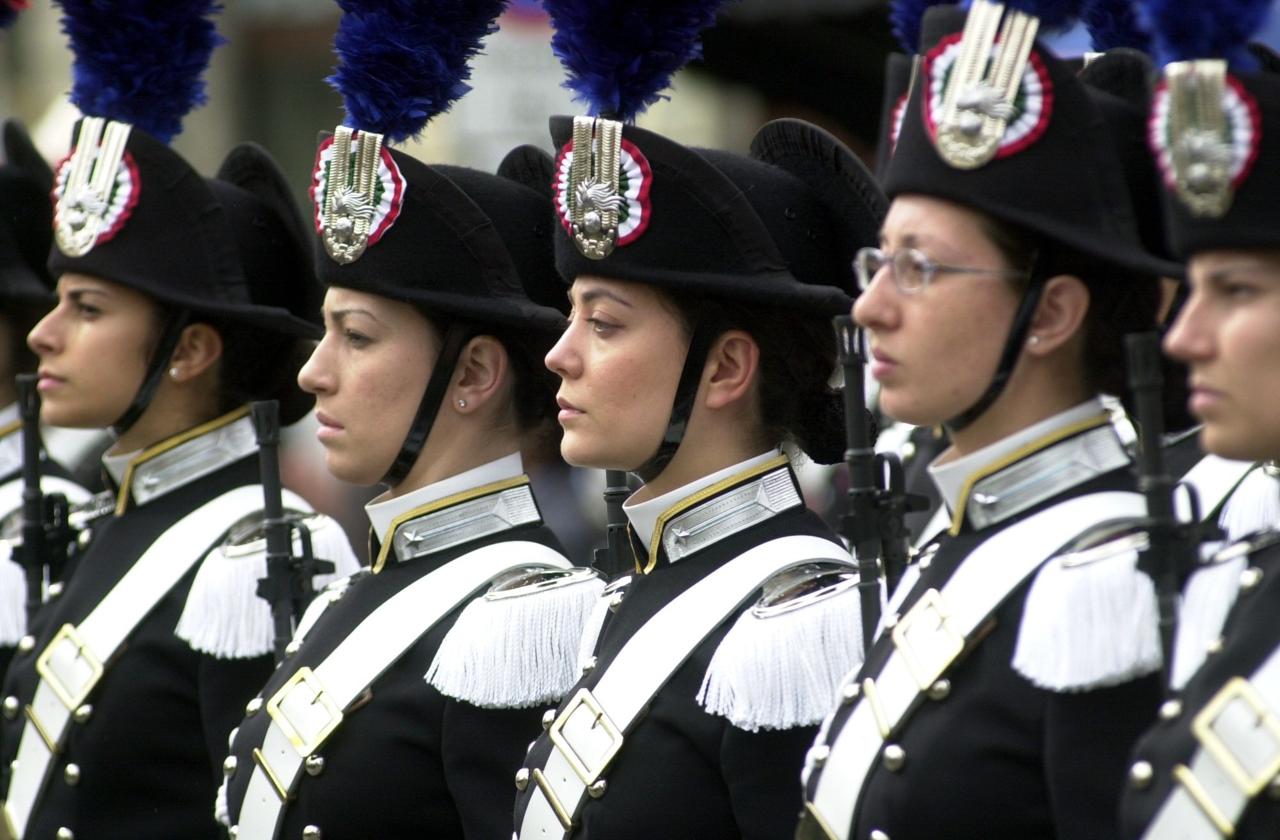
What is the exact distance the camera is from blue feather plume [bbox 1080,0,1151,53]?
4797 millimetres

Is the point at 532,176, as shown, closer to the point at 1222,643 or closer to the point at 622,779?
the point at 622,779

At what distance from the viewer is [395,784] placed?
4.35 meters

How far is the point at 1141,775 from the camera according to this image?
3.01 m

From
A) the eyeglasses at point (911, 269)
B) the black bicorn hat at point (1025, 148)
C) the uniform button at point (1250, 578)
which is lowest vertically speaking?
the uniform button at point (1250, 578)

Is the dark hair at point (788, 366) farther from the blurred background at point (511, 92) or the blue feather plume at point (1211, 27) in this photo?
the blurred background at point (511, 92)

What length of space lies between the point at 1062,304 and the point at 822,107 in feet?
33.9

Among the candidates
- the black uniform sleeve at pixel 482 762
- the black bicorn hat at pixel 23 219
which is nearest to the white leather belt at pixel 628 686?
the black uniform sleeve at pixel 482 762

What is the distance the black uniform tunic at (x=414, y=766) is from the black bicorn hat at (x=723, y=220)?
0.97 m

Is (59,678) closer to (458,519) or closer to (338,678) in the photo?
(338,678)

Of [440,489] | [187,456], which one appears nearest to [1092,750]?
[440,489]

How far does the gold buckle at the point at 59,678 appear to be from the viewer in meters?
5.27

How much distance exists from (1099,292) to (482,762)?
170 centimetres

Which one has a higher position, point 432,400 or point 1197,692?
point 432,400

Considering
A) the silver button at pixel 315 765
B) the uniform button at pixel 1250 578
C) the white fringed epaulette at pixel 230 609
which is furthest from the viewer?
the white fringed epaulette at pixel 230 609
